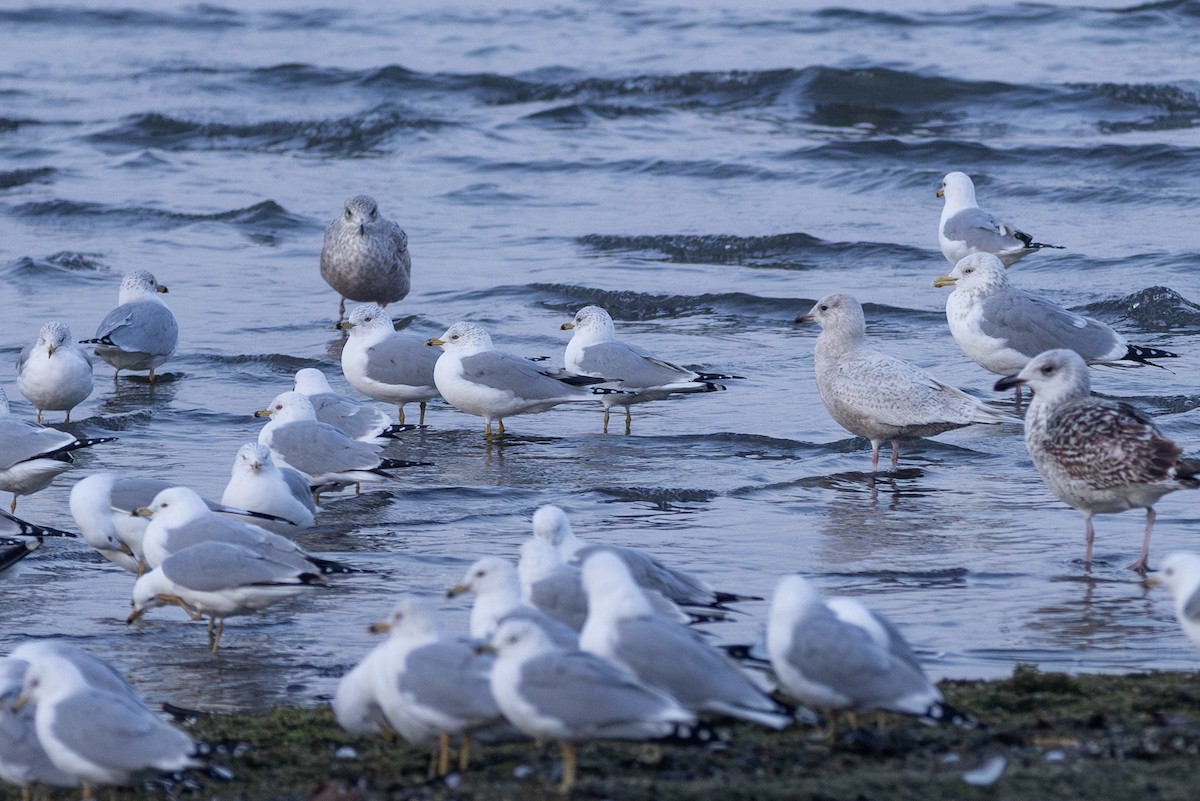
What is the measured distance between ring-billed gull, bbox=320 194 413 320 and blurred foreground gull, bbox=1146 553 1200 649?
29.6 feet

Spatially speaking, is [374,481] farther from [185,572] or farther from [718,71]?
[718,71]

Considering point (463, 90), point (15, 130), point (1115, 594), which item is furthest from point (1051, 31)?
point (1115, 594)

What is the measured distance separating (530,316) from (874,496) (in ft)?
17.2

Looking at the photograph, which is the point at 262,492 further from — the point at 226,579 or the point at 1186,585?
the point at 1186,585

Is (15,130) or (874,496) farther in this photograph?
(15,130)

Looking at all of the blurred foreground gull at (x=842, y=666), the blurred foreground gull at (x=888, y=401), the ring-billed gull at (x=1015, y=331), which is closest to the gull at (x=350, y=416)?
the blurred foreground gull at (x=888, y=401)

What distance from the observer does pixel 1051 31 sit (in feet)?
85.7

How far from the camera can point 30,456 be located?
8367mm

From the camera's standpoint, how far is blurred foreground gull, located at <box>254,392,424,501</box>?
8.52 metres

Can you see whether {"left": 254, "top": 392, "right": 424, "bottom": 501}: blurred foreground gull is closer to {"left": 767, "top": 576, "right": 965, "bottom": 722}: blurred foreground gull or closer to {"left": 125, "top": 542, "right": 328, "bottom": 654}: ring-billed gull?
{"left": 125, "top": 542, "right": 328, "bottom": 654}: ring-billed gull

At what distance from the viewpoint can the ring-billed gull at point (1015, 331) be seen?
10.5 m

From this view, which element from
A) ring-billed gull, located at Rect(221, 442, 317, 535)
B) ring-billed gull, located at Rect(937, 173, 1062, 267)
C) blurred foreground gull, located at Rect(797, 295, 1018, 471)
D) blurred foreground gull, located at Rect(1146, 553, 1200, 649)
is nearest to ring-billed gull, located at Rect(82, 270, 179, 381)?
ring-billed gull, located at Rect(221, 442, 317, 535)

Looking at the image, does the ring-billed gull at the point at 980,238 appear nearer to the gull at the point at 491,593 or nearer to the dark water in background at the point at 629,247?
the dark water in background at the point at 629,247

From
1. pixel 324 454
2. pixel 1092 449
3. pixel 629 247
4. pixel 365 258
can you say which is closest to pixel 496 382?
pixel 324 454
